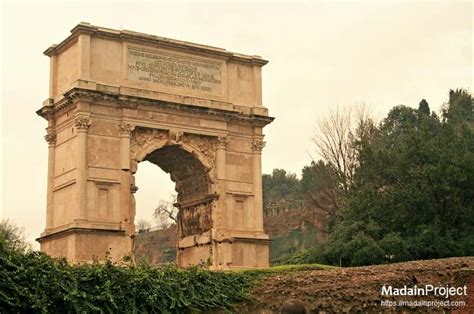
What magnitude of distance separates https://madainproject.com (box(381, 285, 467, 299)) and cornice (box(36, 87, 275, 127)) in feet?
43.3

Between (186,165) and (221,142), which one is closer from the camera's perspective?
(221,142)

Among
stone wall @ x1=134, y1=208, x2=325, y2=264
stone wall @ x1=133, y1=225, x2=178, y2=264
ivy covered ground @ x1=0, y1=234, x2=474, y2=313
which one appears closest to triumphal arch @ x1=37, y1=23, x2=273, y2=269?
ivy covered ground @ x1=0, y1=234, x2=474, y2=313

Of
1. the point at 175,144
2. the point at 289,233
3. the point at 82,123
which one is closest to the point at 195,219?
the point at 175,144

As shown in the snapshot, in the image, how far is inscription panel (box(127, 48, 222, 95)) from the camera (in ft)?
97.9

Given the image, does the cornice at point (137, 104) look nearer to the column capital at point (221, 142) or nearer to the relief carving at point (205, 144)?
the column capital at point (221, 142)

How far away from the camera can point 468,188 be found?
100 ft

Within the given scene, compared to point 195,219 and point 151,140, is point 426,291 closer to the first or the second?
point 151,140

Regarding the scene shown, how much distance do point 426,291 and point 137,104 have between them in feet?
46.0

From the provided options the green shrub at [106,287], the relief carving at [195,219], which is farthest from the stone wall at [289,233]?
the green shrub at [106,287]

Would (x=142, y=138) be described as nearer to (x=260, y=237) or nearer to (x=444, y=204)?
(x=260, y=237)

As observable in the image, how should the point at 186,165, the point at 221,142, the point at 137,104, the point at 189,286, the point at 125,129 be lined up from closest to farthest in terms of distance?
the point at 189,286 → the point at 125,129 → the point at 137,104 → the point at 221,142 → the point at 186,165

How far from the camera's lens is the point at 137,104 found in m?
29.3

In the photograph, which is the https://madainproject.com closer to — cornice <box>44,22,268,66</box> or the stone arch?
the stone arch

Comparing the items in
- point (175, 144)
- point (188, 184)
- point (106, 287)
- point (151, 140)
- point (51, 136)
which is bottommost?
point (106, 287)
